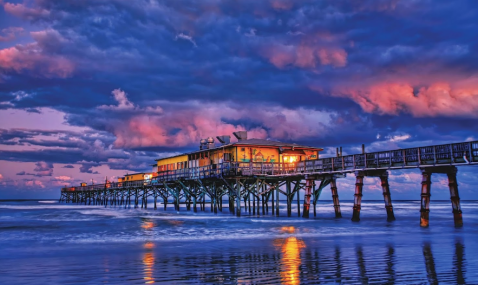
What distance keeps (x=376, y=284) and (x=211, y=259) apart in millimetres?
6026

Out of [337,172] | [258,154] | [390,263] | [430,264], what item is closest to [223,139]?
[258,154]

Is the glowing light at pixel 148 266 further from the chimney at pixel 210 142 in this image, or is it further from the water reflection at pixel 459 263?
the chimney at pixel 210 142

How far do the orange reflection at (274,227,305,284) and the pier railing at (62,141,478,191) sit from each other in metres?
9.84

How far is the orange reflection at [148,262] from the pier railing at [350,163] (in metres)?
16.1

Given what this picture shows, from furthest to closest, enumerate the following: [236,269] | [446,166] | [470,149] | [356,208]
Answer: [356,208] < [446,166] < [470,149] < [236,269]

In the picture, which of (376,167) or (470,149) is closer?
(470,149)

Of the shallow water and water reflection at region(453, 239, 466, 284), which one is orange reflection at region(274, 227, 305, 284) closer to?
the shallow water

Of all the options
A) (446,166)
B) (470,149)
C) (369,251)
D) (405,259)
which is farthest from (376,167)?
(405,259)

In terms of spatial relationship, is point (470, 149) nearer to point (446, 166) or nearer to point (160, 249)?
point (446, 166)

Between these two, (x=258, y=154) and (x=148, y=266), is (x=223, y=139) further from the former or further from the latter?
(x=148, y=266)

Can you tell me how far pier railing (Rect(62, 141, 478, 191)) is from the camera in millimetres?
22953

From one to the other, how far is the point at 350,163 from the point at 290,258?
56.9 ft

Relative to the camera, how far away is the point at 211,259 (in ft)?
45.9

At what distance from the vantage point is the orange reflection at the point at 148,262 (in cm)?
1073
